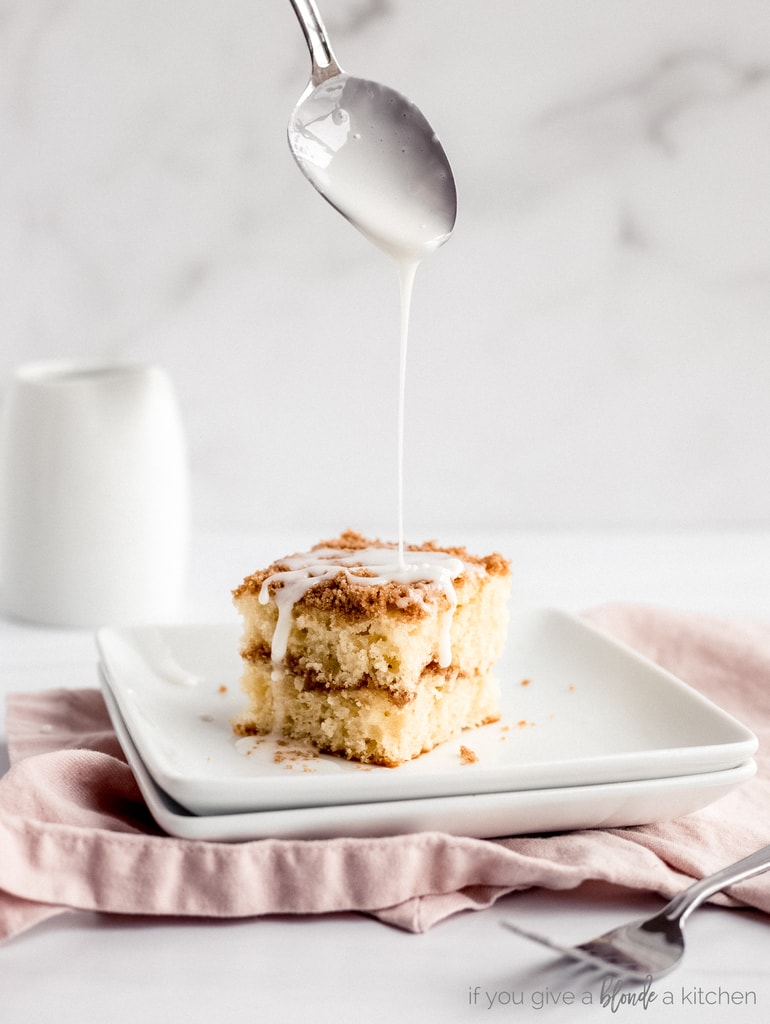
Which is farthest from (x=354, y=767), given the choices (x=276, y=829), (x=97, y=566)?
(x=97, y=566)

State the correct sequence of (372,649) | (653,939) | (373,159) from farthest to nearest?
(373,159) < (372,649) < (653,939)

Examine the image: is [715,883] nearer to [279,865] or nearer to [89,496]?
[279,865]

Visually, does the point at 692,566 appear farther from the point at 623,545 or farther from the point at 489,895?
the point at 489,895

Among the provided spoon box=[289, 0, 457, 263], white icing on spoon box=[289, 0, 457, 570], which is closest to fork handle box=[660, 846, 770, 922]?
white icing on spoon box=[289, 0, 457, 570]

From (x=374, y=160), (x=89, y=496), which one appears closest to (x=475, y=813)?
(x=374, y=160)

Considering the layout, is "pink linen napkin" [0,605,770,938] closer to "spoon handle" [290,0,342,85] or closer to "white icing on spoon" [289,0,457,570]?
"white icing on spoon" [289,0,457,570]

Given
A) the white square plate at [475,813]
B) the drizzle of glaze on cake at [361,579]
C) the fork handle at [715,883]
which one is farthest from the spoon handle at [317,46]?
the fork handle at [715,883]

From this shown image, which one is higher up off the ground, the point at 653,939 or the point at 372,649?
the point at 372,649
